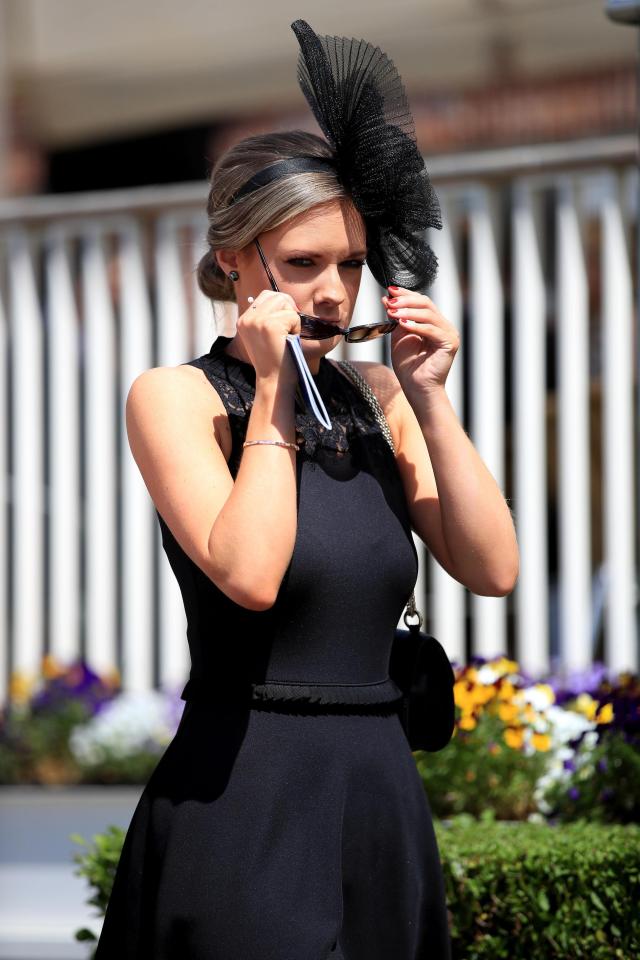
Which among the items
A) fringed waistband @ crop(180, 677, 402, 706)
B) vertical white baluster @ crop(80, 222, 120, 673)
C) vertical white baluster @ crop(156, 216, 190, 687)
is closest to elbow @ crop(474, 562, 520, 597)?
fringed waistband @ crop(180, 677, 402, 706)

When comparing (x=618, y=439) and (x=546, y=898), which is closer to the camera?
(x=546, y=898)

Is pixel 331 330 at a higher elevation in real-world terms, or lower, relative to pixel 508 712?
higher

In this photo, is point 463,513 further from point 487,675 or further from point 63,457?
point 63,457

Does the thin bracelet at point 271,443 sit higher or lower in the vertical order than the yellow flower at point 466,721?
higher

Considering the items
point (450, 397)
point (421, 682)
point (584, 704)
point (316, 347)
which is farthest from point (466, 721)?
point (450, 397)

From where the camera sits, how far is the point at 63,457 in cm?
603

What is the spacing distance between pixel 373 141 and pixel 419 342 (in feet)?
1.08

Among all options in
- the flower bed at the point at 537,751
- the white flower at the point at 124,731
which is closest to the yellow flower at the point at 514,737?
the flower bed at the point at 537,751

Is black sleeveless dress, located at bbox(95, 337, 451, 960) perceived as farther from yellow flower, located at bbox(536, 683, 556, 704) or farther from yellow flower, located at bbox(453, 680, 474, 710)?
yellow flower, located at bbox(536, 683, 556, 704)

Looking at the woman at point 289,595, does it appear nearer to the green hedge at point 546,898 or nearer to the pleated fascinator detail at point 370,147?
the pleated fascinator detail at point 370,147

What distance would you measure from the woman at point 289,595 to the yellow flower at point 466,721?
1.38 metres

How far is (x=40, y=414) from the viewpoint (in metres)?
6.08

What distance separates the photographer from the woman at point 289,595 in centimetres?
195

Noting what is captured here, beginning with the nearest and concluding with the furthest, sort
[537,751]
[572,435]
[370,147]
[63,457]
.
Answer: [370,147] → [537,751] → [572,435] → [63,457]
